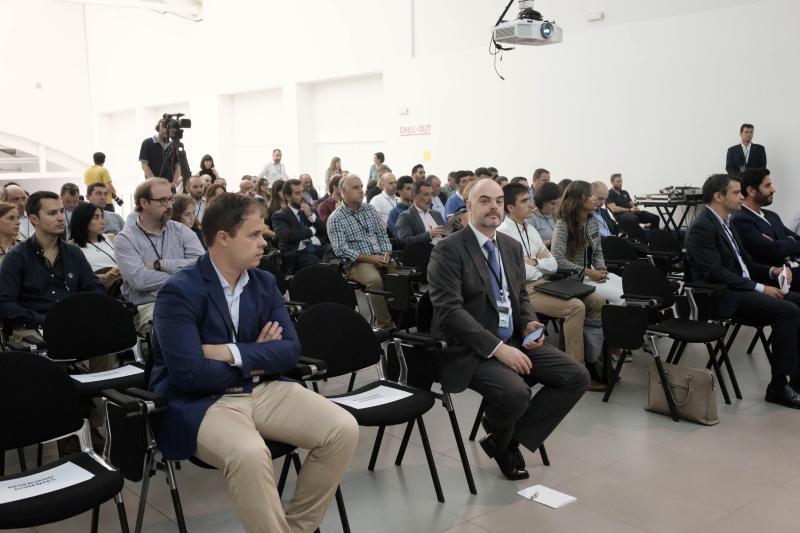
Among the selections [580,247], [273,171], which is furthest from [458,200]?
[273,171]

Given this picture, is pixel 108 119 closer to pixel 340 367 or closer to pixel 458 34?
pixel 458 34

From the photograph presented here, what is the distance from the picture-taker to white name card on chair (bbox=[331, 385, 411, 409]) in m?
2.91

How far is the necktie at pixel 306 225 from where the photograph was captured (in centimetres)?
633

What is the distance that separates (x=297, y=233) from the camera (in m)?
6.14

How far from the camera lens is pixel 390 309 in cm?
529

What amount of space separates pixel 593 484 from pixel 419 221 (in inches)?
150

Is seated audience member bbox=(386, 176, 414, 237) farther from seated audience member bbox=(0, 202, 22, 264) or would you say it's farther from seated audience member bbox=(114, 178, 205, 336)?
seated audience member bbox=(0, 202, 22, 264)

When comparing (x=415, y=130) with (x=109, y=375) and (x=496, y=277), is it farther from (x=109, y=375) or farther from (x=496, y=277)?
(x=109, y=375)

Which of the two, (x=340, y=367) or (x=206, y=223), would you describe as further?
(x=340, y=367)

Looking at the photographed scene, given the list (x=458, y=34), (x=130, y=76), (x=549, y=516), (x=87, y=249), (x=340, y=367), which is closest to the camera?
(x=549, y=516)

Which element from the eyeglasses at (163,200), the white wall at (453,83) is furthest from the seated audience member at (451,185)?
the eyeglasses at (163,200)

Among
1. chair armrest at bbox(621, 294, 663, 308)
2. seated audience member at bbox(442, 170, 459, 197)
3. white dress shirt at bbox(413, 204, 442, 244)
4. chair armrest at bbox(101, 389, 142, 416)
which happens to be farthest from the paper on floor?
seated audience member at bbox(442, 170, 459, 197)

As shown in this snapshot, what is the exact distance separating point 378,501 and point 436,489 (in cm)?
25

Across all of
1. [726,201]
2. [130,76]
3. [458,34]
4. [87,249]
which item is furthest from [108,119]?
[726,201]
